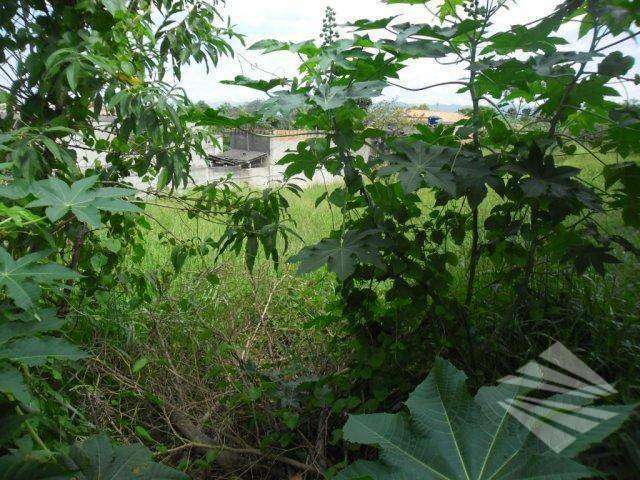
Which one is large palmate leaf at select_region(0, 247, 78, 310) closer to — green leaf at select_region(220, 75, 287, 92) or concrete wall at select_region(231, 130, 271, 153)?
green leaf at select_region(220, 75, 287, 92)

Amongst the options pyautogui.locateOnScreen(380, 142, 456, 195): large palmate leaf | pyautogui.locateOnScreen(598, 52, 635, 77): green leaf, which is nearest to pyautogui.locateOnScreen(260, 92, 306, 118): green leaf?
pyautogui.locateOnScreen(380, 142, 456, 195): large palmate leaf

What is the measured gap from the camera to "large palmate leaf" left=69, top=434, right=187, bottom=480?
0.85m

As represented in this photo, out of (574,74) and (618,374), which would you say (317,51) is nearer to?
(574,74)

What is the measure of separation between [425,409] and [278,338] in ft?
4.72

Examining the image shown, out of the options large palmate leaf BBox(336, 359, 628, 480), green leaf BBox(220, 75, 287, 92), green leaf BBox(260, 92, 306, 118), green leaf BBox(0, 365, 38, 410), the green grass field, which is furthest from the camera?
the green grass field

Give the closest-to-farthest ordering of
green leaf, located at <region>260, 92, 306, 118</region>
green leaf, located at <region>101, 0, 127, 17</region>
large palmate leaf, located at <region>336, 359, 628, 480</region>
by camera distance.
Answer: large palmate leaf, located at <region>336, 359, 628, 480</region> < green leaf, located at <region>260, 92, 306, 118</region> < green leaf, located at <region>101, 0, 127, 17</region>

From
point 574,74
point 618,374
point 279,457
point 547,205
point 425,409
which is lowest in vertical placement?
point 279,457

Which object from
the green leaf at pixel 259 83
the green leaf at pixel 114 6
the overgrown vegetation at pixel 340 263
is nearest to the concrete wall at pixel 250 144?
the overgrown vegetation at pixel 340 263

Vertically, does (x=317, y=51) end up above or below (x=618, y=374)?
above

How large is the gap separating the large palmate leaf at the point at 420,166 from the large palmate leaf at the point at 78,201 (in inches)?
23.2

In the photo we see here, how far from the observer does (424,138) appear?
1.29 meters

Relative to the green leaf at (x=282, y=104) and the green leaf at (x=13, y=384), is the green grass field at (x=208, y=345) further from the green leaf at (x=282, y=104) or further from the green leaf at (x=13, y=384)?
the green leaf at (x=282, y=104)

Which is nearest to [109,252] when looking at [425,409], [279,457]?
[279,457]

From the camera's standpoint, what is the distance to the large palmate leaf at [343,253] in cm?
104
